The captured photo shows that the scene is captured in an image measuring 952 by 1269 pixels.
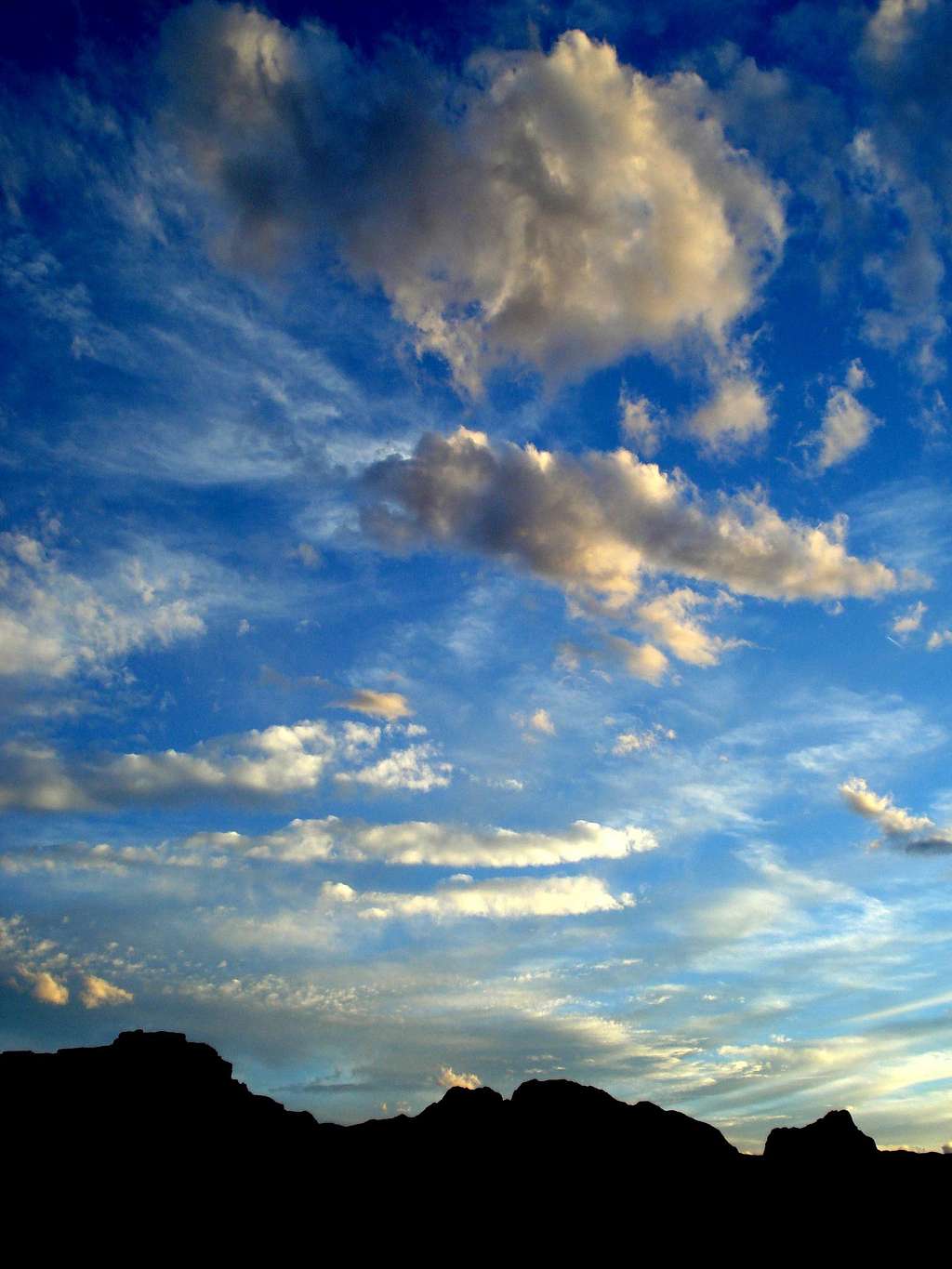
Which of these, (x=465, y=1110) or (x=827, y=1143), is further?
(x=465, y=1110)

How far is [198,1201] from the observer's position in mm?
118312

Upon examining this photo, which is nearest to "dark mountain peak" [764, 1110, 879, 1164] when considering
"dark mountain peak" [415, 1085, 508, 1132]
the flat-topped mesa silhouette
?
the flat-topped mesa silhouette

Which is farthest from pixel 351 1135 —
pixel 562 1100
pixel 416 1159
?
pixel 562 1100

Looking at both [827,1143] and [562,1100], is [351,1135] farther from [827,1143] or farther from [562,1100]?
[827,1143]

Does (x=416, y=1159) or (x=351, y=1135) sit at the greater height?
(x=351, y=1135)

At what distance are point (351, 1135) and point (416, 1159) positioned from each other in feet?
43.5

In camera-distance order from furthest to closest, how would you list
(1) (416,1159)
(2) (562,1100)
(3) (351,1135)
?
(2) (562,1100)
(3) (351,1135)
(1) (416,1159)

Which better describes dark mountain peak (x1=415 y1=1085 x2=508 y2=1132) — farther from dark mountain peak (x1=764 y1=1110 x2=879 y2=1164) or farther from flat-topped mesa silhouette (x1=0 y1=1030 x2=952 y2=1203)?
dark mountain peak (x1=764 y1=1110 x2=879 y2=1164)

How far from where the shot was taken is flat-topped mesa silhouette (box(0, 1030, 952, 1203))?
391 feet

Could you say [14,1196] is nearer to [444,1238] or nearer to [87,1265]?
[87,1265]

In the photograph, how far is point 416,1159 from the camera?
153625mm

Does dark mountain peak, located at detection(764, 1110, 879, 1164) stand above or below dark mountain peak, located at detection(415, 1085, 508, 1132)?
below

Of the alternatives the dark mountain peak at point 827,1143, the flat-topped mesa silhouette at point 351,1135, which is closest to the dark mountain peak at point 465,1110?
the flat-topped mesa silhouette at point 351,1135

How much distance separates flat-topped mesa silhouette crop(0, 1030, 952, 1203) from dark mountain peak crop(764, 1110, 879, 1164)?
0.75ft
